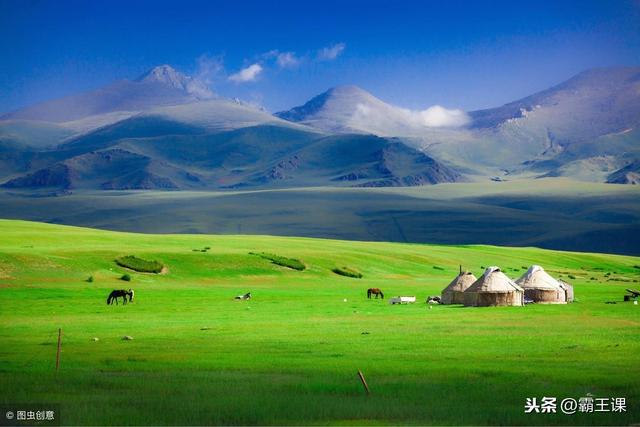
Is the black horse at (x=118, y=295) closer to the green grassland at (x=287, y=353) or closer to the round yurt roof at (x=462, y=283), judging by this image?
the green grassland at (x=287, y=353)

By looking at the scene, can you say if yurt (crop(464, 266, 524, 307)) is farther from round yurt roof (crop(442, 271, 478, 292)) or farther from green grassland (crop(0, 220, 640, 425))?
green grassland (crop(0, 220, 640, 425))

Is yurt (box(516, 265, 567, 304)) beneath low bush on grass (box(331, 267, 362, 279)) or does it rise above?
beneath

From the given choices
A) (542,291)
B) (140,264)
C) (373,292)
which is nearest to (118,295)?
(373,292)

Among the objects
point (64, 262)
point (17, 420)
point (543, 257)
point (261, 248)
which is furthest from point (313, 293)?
point (543, 257)

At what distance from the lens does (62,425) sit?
2109 centimetres

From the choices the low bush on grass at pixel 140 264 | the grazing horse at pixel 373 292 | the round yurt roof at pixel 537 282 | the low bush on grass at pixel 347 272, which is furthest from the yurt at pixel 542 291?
the low bush on grass at pixel 140 264

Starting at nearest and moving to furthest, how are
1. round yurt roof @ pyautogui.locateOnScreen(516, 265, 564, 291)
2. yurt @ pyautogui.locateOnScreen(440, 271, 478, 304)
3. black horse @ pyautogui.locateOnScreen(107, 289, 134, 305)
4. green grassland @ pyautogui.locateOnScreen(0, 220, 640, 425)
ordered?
green grassland @ pyautogui.locateOnScreen(0, 220, 640, 425), black horse @ pyautogui.locateOnScreen(107, 289, 134, 305), yurt @ pyautogui.locateOnScreen(440, 271, 478, 304), round yurt roof @ pyautogui.locateOnScreen(516, 265, 564, 291)

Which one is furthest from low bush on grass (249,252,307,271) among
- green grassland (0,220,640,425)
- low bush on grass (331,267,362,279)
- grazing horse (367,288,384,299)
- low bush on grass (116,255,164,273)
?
grazing horse (367,288,384,299)

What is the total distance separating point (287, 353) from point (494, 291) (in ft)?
95.9

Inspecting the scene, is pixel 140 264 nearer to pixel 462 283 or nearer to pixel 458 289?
pixel 458 289

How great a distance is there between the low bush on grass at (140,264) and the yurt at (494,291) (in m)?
29.3

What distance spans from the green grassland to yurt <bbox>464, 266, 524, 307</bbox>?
215 centimetres

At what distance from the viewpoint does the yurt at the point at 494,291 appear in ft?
199

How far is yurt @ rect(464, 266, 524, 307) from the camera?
60750 mm
